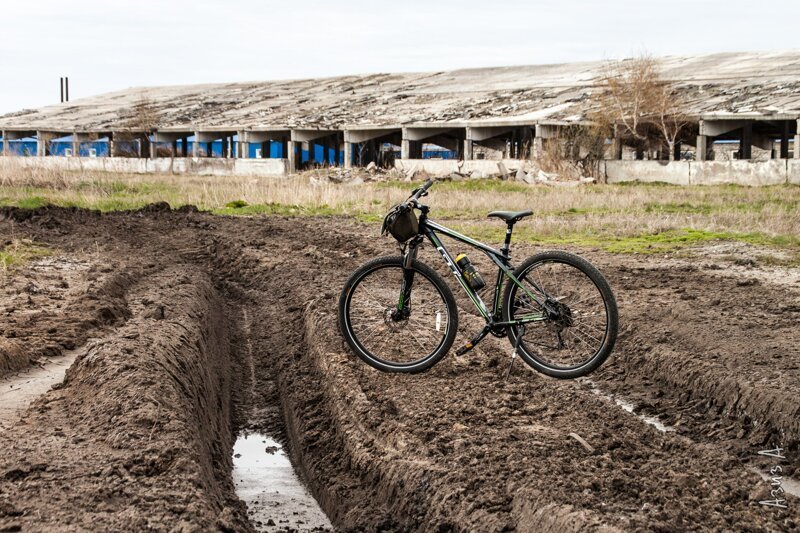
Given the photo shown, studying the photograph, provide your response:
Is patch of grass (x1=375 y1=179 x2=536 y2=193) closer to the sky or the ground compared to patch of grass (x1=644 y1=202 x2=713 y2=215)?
closer to the ground

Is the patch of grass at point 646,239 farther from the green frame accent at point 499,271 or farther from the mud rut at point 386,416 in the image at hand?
the green frame accent at point 499,271

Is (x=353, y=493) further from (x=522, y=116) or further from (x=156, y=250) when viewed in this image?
(x=522, y=116)

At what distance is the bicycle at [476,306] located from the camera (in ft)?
23.8

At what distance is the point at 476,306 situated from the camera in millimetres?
7668

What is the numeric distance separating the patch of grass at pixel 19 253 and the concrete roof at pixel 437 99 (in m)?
29.2

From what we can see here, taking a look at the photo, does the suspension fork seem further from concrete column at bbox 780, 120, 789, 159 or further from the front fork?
concrete column at bbox 780, 120, 789, 159

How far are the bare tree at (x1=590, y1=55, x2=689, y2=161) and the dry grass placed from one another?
6.29m

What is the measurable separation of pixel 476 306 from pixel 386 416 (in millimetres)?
1262

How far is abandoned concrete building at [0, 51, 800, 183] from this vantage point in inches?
1580

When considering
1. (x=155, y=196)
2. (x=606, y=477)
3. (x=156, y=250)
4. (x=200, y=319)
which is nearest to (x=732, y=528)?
(x=606, y=477)

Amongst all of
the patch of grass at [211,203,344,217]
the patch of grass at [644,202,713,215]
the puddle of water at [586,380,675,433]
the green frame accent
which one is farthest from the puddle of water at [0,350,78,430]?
the patch of grass at [644,202,713,215]

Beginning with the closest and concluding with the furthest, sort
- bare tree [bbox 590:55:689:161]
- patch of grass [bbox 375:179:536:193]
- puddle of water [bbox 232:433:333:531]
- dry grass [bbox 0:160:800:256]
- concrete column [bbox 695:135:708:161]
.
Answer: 1. puddle of water [bbox 232:433:333:531]
2. dry grass [bbox 0:160:800:256]
3. patch of grass [bbox 375:179:536:193]
4. concrete column [bbox 695:135:708:161]
5. bare tree [bbox 590:55:689:161]

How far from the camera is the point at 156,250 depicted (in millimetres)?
16266

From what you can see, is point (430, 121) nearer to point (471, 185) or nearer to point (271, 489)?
point (471, 185)
